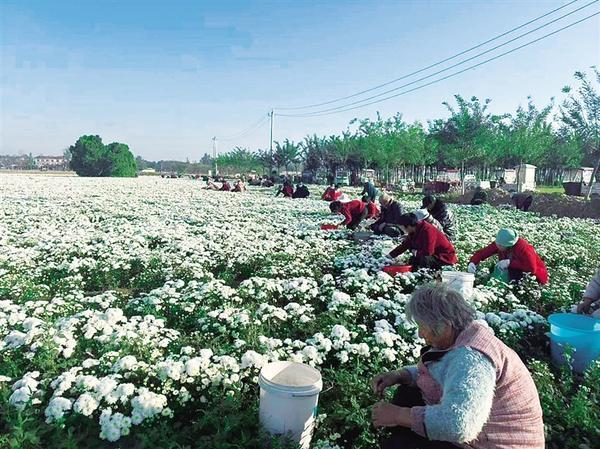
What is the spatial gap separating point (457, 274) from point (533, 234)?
6.95 meters

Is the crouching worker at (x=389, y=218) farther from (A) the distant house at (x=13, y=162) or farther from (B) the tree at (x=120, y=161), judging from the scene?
(A) the distant house at (x=13, y=162)

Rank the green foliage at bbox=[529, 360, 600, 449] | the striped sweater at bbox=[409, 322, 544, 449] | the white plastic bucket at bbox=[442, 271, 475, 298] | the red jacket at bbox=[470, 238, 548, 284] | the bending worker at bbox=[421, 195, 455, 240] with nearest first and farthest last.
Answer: the striped sweater at bbox=[409, 322, 544, 449]
the green foliage at bbox=[529, 360, 600, 449]
the white plastic bucket at bbox=[442, 271, 475, 298]
the red jacket at bbox=[470, 238, 548, 284]
the bending worker at bbox=[421, 195, 455, 240]

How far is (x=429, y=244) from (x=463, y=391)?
198 inches

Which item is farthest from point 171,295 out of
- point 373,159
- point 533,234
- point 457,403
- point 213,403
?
point 373,159

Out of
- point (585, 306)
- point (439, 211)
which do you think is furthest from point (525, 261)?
point (439, 211)

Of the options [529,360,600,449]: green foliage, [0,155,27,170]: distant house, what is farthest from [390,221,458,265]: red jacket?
[0,155,27,170]: distant house

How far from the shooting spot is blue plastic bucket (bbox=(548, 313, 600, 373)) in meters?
4.38

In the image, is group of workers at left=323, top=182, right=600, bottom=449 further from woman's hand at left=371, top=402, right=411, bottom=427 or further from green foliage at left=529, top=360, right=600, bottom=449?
green foliage at left=529, top=360, right=600, bottom=449

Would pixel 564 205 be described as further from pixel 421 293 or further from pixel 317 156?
pixel 317 156

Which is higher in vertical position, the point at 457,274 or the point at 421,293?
the point at 421,293

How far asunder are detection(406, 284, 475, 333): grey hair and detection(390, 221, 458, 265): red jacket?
4672mm

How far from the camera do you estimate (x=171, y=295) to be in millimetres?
5473

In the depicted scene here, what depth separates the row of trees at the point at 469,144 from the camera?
2762cm

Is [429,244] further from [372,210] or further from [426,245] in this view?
[372,210]
